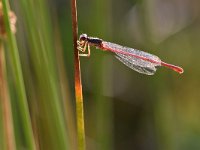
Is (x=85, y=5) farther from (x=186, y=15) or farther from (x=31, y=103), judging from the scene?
(x=31, y=103)

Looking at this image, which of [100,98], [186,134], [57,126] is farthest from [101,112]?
[186,134]

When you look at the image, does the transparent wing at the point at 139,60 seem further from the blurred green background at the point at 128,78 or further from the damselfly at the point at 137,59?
the blurred green background at the point at 128,78

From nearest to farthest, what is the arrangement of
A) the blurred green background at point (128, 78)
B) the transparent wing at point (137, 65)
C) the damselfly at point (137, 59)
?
the damselfly at point (137, 59), the transparent wing at point (137, 65), the blurred green background at point (128, 78)

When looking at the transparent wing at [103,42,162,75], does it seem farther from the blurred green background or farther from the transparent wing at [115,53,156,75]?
the blurred green background

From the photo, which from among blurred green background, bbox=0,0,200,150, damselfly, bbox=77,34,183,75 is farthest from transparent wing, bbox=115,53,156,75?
blurred green background, bbox=0,0,200,150

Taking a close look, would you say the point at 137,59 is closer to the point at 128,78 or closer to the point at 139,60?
the point at 139,60

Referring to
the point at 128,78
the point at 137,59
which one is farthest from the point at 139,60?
the point at 128,78

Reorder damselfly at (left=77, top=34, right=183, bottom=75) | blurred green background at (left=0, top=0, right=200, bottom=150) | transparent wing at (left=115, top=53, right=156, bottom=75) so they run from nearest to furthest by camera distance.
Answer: damselfly at (left=77, top=34, right=183, bottom=75)
transparent wing at (left=115, top=53, right=156, bottom=75)
blurred green background at (left=0, top=0, right=200, bottom=150)

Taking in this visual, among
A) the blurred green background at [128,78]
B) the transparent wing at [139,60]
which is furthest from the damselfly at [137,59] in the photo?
the blurred green background at [128,78]

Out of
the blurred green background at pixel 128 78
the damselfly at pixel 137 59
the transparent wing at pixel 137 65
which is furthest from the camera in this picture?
the blurred green background at pixel 128 78

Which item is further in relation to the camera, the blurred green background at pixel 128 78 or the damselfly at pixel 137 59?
the blurred green background at pixel 128 78
